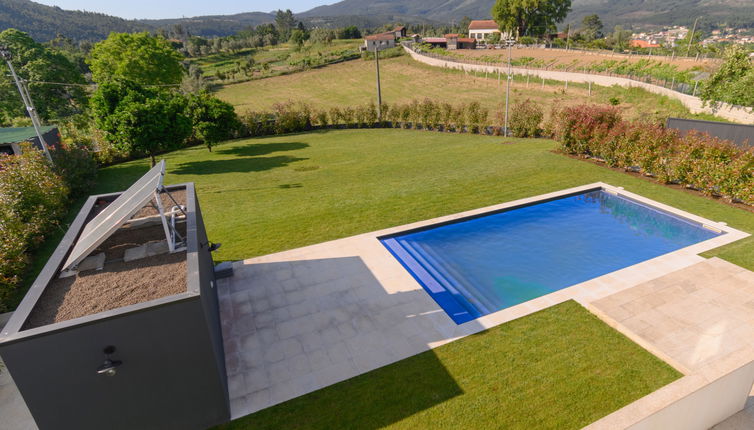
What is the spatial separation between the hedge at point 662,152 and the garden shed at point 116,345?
20.0 metres

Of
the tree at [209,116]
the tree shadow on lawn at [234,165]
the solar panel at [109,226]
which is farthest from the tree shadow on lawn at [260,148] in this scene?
the solar panel at [109,226]

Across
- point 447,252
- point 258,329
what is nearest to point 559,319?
point 447,252

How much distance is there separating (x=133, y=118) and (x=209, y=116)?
6841 mm

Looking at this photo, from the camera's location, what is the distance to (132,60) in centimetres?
4344

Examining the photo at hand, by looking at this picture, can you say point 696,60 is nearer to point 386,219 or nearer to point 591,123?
point 591,123

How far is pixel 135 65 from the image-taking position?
144 ft

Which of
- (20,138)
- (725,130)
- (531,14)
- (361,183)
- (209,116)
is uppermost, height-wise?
(531,14)

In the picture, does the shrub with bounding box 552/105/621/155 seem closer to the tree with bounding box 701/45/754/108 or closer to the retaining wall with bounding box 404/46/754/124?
the tree with bounding box 701/45/754/108

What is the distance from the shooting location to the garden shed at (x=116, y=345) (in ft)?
18.0

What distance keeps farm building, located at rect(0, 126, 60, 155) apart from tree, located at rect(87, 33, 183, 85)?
20.7 metres

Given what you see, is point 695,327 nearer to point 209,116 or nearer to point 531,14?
point 209,116

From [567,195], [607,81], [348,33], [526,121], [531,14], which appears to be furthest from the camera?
[348,33]

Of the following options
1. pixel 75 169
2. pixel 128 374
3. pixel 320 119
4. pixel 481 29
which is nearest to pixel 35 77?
pixel 75 169

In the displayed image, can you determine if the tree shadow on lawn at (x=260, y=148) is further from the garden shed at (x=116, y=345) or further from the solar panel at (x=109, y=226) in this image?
the garden shed at (x=116, y=345)
